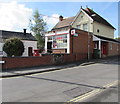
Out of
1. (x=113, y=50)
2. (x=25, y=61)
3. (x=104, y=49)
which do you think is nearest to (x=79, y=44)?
(x=104, y=49)

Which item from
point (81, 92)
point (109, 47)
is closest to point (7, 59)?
point (81, 92)

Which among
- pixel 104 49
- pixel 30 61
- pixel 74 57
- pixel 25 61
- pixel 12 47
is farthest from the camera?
pixel 104 49

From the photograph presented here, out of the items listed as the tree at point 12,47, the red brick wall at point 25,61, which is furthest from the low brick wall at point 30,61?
the tree at point 12,47

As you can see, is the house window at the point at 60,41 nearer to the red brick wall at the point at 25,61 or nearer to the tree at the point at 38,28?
the red brick wall at the point at 25,61

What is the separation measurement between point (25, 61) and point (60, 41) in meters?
8.39

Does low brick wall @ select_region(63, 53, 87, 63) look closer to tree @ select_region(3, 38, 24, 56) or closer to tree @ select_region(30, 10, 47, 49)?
tree @ select_region(3, 38, 24, 56)

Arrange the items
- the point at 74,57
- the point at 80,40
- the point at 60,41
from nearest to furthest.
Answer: the point at 74,57 → the point at 80,40 → the point at 60,41

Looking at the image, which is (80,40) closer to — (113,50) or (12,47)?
(12,47)

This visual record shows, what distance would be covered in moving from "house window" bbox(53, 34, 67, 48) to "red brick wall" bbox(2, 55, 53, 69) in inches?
192

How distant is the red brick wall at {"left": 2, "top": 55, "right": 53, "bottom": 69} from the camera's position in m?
10.5

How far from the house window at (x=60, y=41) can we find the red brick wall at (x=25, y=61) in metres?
4.86

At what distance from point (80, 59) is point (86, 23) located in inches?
402

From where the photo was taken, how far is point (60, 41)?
18609mm

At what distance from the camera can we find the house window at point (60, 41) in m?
17.7
